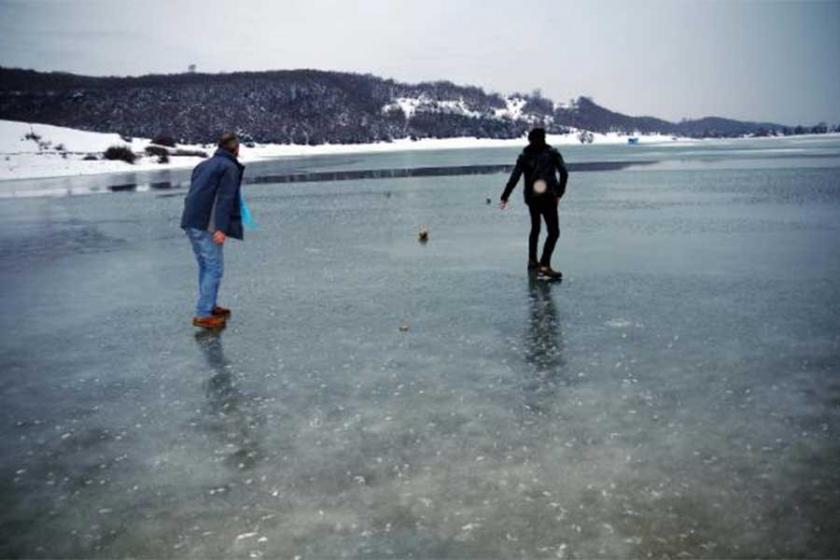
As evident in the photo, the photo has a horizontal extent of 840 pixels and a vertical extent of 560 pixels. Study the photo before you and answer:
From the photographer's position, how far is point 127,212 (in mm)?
20578

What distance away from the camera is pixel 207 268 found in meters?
7.59

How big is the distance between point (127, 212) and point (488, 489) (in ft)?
64.4

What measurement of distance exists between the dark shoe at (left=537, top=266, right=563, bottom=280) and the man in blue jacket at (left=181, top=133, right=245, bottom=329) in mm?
4230

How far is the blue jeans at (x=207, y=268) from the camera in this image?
7.52 m

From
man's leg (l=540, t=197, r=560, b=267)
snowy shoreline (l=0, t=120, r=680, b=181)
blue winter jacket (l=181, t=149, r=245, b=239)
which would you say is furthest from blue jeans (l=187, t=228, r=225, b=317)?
snowy shoreline (l=0, t=120, r=680, b=181)

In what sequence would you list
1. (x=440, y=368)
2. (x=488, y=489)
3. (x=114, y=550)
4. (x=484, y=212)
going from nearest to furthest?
1. (x=114, y=550)
2. (x=488, y=489)
3. (x=440, y=368)
4. (x=484, y=212)

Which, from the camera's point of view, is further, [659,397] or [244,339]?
[244,339]

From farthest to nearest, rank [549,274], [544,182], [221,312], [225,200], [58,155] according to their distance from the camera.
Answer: [58,155], [544,182], [549,274], [221,312], [225,200]

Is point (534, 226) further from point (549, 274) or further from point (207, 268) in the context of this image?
point (207, 268)

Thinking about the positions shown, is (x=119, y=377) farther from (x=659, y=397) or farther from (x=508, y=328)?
(x=659, y=397)

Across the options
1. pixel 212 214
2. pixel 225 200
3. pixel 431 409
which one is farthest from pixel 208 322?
pixel 431 409

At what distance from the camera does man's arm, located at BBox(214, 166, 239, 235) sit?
740 cm

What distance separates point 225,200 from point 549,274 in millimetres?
4413

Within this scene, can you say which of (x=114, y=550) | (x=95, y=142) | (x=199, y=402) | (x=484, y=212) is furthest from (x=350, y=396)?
(x=95, y=142)
